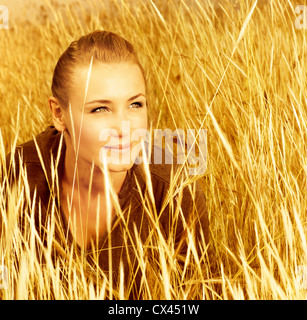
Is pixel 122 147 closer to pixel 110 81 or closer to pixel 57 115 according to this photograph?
pixel 110 81

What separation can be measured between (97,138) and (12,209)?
1.53ft

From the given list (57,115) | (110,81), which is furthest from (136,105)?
(57,115)

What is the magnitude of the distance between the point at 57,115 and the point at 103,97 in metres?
0.27

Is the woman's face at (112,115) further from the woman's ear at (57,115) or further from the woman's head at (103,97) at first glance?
the woman's ear at (57,115)

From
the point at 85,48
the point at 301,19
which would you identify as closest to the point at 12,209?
the point at 85,48

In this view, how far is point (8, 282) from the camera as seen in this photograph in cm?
101

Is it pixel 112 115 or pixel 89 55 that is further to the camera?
pixel 89 55

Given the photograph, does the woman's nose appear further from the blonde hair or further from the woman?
the blonde hair

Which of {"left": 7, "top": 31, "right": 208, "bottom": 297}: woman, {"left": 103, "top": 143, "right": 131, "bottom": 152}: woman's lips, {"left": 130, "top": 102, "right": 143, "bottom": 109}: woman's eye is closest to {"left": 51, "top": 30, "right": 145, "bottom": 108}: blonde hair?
{"left": 7, "top": 31, "right": 208, "bottom": 297}: woman

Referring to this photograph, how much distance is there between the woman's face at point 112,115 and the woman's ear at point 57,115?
0.38ft

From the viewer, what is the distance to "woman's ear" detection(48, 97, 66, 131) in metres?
1.41

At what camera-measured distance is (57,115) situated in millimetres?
1433

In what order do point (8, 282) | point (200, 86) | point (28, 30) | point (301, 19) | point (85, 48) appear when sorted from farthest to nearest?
1. point (28, 30)
2. point (200, 86)
3. point (301, 19)
4. point (85, 48)
5. point (8, 282)

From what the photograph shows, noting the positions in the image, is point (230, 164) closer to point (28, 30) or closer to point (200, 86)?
point (200, 86)
